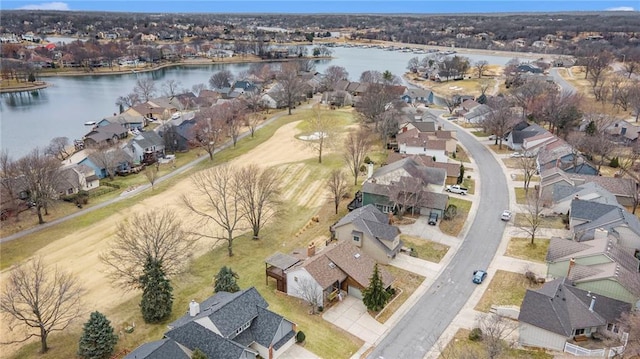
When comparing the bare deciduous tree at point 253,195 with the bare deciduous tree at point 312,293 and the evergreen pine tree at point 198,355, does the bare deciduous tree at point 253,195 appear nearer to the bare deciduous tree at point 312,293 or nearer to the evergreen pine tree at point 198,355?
the bare deciduous tree at point 312,293

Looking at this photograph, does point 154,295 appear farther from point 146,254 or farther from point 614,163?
point 614,163

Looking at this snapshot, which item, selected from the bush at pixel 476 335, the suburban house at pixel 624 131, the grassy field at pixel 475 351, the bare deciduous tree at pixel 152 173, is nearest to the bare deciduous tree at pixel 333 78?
the bare deciduous tree at pixel 152 173

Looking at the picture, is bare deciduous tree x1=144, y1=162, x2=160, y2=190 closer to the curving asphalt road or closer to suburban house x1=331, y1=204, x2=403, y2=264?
suburban house x1=331, y1=204, x2=403, y2=264

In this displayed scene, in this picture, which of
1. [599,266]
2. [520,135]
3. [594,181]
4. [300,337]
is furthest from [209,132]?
[599,266]

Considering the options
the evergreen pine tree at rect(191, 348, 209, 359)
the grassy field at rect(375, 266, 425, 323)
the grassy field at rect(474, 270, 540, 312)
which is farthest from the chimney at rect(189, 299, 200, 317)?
the grassy field at rect(474, 270, 540, 312)

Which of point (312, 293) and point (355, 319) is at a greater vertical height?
point (312, 293)

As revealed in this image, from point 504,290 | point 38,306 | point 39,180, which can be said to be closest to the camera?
point 38,306

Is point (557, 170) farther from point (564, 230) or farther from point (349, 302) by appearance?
point (349, 302)
